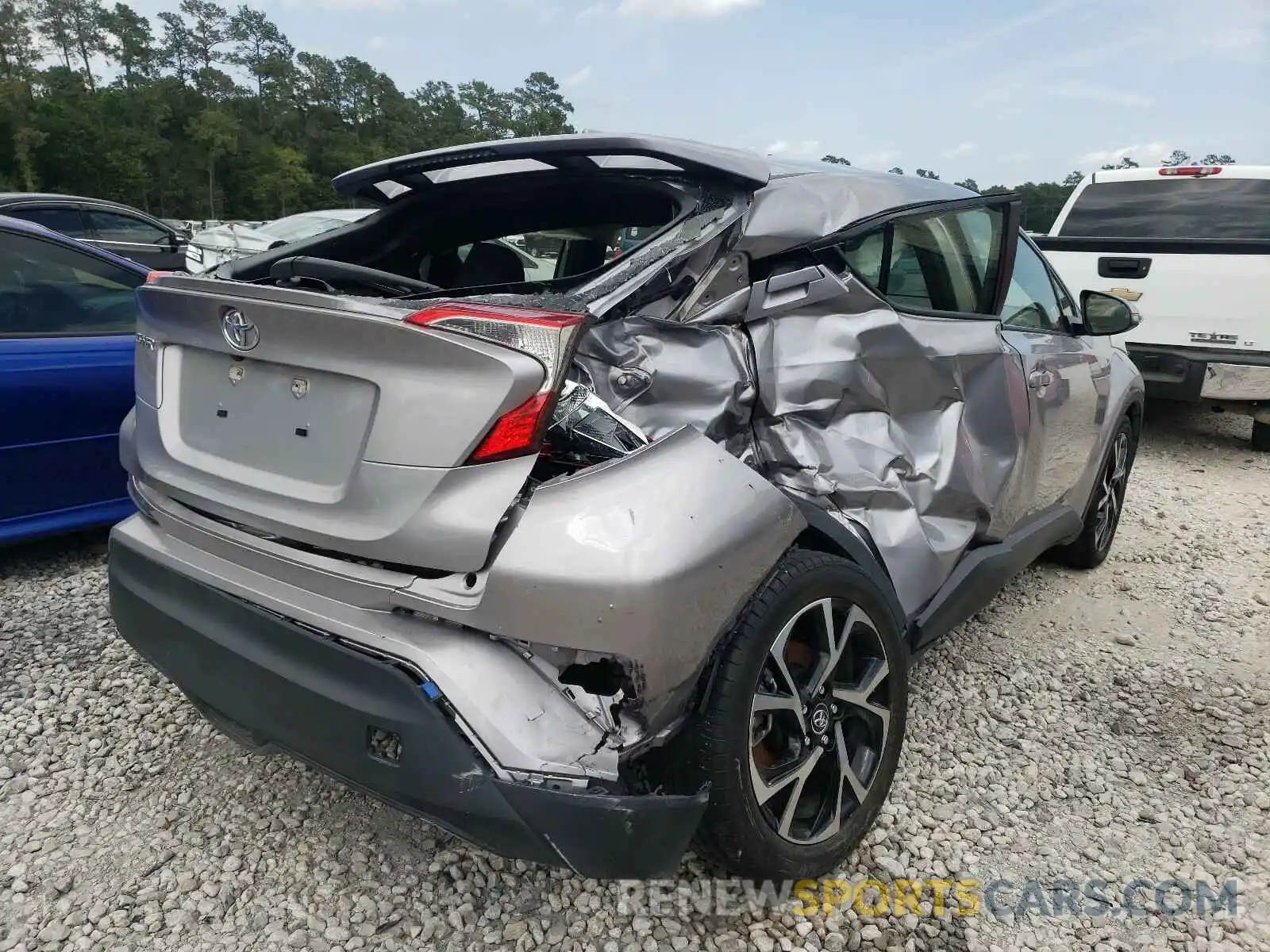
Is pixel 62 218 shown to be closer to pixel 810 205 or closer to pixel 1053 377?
pixel 810 205

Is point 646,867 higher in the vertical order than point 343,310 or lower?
lower

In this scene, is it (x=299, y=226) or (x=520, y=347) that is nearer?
(x=520, y=347)

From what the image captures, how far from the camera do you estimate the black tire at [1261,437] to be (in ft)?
22.7

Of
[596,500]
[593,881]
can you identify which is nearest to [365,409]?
[596,500]

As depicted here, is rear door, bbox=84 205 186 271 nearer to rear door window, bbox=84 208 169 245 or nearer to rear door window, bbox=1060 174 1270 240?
rear door window, bbox=84 208 169 245

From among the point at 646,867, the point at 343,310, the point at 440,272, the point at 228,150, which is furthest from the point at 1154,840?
the point at 228,150

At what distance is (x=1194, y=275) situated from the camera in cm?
641

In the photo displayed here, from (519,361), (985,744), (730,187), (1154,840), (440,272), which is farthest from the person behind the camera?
(440,272)

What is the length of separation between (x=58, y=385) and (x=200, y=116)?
73.6 m

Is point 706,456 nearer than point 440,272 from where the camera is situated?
Yes

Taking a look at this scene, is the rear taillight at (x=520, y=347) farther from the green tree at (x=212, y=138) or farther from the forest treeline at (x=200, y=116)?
the green tree at (x=212, y=138)

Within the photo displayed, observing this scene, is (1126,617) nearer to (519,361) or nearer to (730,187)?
(730,187)

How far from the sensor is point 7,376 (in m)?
3.39

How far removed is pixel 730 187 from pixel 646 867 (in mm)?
1531
